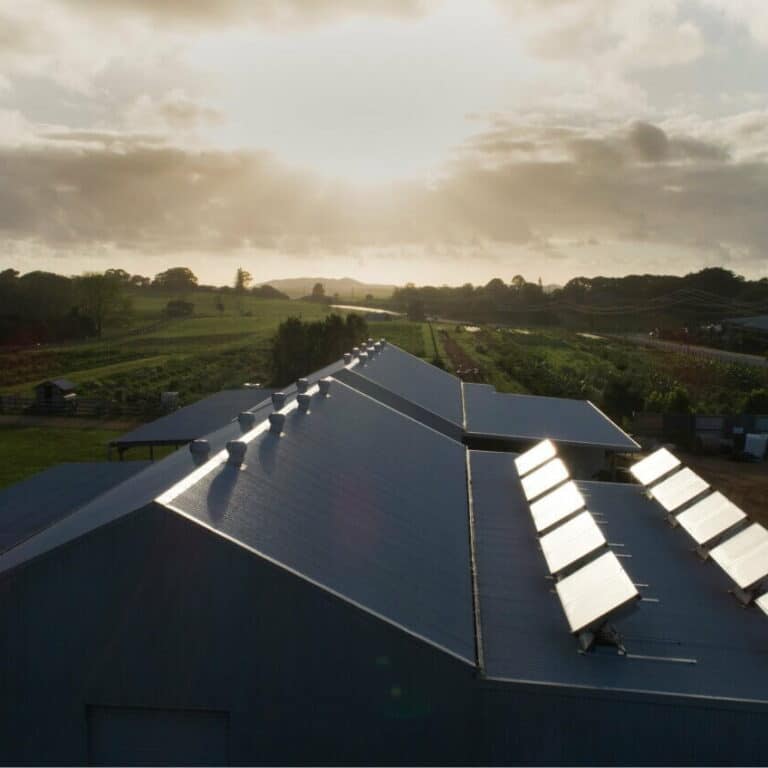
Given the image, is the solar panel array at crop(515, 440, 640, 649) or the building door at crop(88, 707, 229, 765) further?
the solar panel array at crop(515, 440, 640, 649)

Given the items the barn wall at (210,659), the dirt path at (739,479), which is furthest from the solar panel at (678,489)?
the dirt path at (739,479)

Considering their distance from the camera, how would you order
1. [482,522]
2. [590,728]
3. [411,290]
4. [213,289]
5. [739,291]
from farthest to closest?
[411,290] → [213,289] → [739,291] → [482,522] → [590,728]

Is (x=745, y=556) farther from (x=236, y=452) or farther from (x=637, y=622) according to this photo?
(x=236, y=452)

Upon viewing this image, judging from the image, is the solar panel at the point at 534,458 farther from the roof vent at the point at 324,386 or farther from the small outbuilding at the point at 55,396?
the small outbuilding at the point at 55,396

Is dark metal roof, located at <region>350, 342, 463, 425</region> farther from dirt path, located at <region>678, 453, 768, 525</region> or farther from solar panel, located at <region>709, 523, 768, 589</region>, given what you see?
solar panel, located at <region>709, 523, 768, 589</region>

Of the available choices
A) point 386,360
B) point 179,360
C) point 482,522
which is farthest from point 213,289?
point 482,522

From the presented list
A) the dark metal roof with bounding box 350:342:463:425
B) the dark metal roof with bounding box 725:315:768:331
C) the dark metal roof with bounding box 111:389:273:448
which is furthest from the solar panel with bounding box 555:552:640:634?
the dark metal roof with bounding box 725:315:768:331

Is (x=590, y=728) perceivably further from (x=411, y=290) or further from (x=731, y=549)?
(x=411, y=290)
